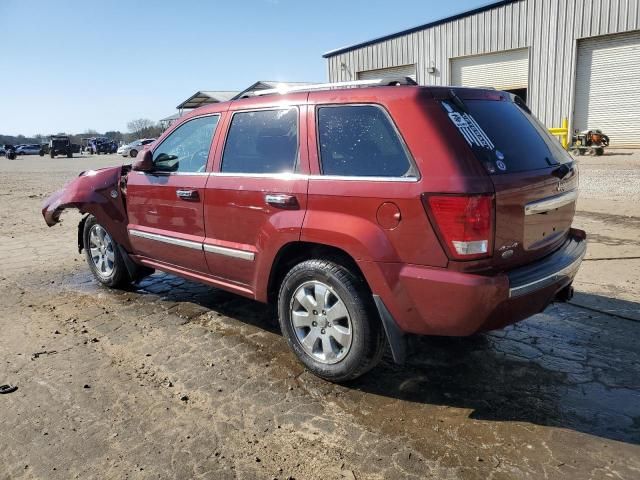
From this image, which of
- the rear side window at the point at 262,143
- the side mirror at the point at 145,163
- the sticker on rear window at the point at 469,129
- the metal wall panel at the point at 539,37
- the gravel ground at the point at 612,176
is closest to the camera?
the sticker on rear window at the point at 469,129

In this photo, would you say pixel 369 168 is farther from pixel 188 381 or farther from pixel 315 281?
pixel 188 381

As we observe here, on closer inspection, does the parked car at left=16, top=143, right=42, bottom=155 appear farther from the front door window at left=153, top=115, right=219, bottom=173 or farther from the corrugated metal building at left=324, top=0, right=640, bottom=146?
the front door window at left=153, top=115, right=219, bottom=173

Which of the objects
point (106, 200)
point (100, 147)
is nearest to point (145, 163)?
point (106, 200)

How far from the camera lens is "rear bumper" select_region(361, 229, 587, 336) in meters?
2.75

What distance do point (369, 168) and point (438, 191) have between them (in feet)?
1.64

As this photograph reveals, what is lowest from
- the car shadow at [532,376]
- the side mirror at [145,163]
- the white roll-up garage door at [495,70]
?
the car shadow at [532,376]

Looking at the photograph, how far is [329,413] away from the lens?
3064mm

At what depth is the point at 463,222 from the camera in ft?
8.89

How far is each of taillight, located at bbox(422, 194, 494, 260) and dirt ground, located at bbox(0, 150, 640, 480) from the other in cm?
100

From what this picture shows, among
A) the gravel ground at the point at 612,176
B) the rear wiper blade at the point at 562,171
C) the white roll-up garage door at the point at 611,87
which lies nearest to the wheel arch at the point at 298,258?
the rear wiper blade at the point at 562,171

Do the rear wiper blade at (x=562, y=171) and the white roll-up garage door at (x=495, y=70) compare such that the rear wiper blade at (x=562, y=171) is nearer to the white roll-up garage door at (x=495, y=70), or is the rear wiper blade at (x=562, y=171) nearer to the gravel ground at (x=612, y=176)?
the gravel ground at (x=612, y=176)

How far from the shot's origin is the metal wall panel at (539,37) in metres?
18.9

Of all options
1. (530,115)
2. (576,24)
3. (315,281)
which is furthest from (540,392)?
(576,24)

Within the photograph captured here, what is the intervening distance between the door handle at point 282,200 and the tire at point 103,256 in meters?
2.45
